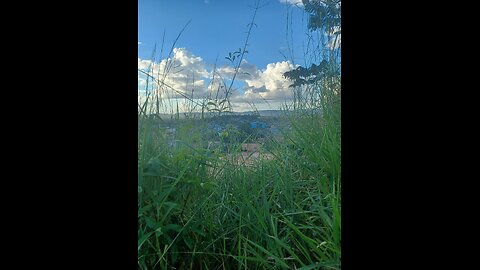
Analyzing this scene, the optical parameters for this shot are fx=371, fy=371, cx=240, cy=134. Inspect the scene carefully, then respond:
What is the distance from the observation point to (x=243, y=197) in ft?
3.11

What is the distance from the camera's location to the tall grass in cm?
86

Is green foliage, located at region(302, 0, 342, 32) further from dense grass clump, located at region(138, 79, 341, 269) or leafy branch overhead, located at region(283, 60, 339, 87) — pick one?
dense grass clump, located at region(138, 79, 341, 269)

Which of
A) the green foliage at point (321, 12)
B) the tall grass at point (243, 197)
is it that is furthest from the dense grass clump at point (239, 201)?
the green foliage at point (321, 12)

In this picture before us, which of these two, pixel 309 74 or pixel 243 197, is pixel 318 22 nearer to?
pixel 309 74

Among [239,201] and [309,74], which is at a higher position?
[309,74]

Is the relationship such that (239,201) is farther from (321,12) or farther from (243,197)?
(321,12)

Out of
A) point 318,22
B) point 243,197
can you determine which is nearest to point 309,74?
point 318,22

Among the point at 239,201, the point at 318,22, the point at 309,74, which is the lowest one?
the point at 239,201

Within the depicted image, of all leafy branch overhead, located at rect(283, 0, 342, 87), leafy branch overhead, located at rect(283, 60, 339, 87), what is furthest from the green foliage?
leafy branch overhead, located at rect(283, 60, 339, 87)

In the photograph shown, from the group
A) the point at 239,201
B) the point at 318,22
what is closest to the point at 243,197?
the point at 239,201
